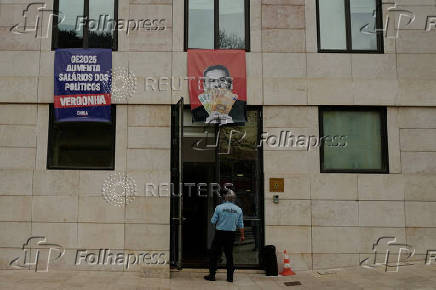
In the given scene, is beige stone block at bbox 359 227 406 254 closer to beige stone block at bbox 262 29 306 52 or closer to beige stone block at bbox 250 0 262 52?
beige stone block at bbox 262 29 306 52

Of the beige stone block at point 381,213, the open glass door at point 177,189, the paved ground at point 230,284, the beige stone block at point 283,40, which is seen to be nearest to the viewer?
the paved ground at point 230,284

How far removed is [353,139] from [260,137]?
7.53 feet

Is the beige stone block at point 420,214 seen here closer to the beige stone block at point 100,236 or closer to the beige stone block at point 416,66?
the beige stone block at point 416,66

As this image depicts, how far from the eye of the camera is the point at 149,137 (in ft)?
32.8

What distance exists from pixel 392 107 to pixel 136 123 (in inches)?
244

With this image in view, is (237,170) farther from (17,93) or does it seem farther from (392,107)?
(17,93)

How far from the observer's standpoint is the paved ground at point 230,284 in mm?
8227

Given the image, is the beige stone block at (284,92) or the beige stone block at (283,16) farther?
the beige stone block at (283,16)

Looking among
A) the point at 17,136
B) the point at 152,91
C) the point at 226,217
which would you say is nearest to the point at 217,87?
the point at 152,91

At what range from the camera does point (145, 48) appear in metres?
10.2

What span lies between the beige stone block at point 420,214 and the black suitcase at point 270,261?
3.28 m

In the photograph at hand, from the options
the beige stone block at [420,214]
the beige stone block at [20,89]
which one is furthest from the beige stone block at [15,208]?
the beige stone block at [420,214]

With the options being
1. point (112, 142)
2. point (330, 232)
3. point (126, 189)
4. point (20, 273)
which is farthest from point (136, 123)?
point (330, 232)

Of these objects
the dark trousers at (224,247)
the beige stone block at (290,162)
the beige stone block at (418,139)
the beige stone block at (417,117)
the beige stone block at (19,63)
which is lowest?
the dark trousers at (224,247)
